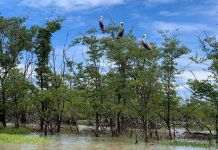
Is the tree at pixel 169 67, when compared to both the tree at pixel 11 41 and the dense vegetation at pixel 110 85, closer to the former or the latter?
the dense vegetation at pixel 110 85

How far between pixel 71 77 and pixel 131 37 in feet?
33.3

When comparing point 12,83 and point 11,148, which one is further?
point 12,83

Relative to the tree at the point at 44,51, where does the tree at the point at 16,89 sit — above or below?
below

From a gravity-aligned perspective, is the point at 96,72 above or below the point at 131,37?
below

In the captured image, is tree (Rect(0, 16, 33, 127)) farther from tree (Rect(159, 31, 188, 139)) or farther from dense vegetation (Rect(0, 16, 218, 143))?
tree (Rect(159, 31, 188, 139))

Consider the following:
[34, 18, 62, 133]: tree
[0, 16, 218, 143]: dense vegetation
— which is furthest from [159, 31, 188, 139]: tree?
[34, 18, 62, 133]: tree

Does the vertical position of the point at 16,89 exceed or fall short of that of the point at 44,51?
it falls short

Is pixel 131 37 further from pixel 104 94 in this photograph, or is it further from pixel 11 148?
pixel 11 148

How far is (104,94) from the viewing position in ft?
117

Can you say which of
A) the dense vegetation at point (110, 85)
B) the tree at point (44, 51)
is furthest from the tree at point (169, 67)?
the tree at point (44, 51)

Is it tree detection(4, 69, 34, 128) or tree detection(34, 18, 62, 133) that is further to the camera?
tree detection(34, 18, 62, 133)

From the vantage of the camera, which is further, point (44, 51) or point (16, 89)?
point (44, 51)

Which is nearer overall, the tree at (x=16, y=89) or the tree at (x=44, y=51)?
the tree at (x=16, y=89)

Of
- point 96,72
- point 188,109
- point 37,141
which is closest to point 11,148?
point 37,141
